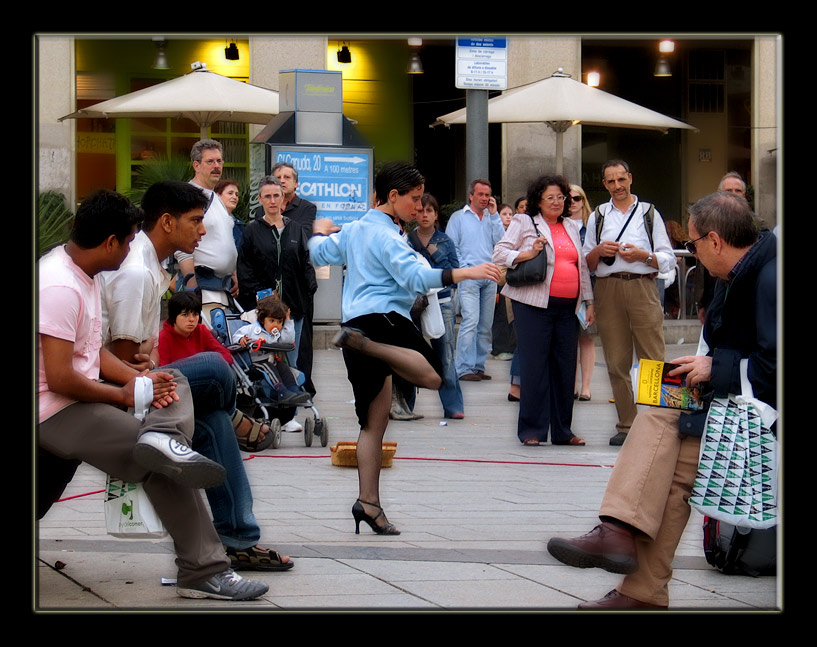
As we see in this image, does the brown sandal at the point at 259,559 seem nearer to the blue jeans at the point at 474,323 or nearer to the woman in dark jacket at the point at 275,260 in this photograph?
the woman in dark jacket at the point at 275,260

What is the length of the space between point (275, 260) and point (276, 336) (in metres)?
1.18

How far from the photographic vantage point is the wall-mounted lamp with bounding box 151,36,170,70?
19.4m

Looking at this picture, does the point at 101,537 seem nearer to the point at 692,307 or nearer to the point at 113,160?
the point at 692,307

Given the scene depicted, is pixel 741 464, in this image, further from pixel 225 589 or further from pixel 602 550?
pixel 225 589

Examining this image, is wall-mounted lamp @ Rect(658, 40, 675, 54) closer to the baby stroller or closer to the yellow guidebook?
the baby stroller

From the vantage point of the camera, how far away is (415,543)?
573 centimetres

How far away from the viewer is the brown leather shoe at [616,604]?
176 inches

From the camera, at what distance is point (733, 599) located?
482 cm

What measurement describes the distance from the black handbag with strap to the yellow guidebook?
4.03m

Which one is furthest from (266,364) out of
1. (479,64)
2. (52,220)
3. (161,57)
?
(161,57)

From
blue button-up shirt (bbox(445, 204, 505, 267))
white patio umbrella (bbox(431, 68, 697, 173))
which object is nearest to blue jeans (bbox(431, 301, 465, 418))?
blue button-up shirt (bbox(445, 204, 505, 267))

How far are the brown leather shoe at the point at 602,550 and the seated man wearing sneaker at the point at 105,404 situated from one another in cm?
117

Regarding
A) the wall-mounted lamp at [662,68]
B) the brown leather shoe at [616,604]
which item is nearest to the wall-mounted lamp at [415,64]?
the wall-mounted lamp at [662,68]
